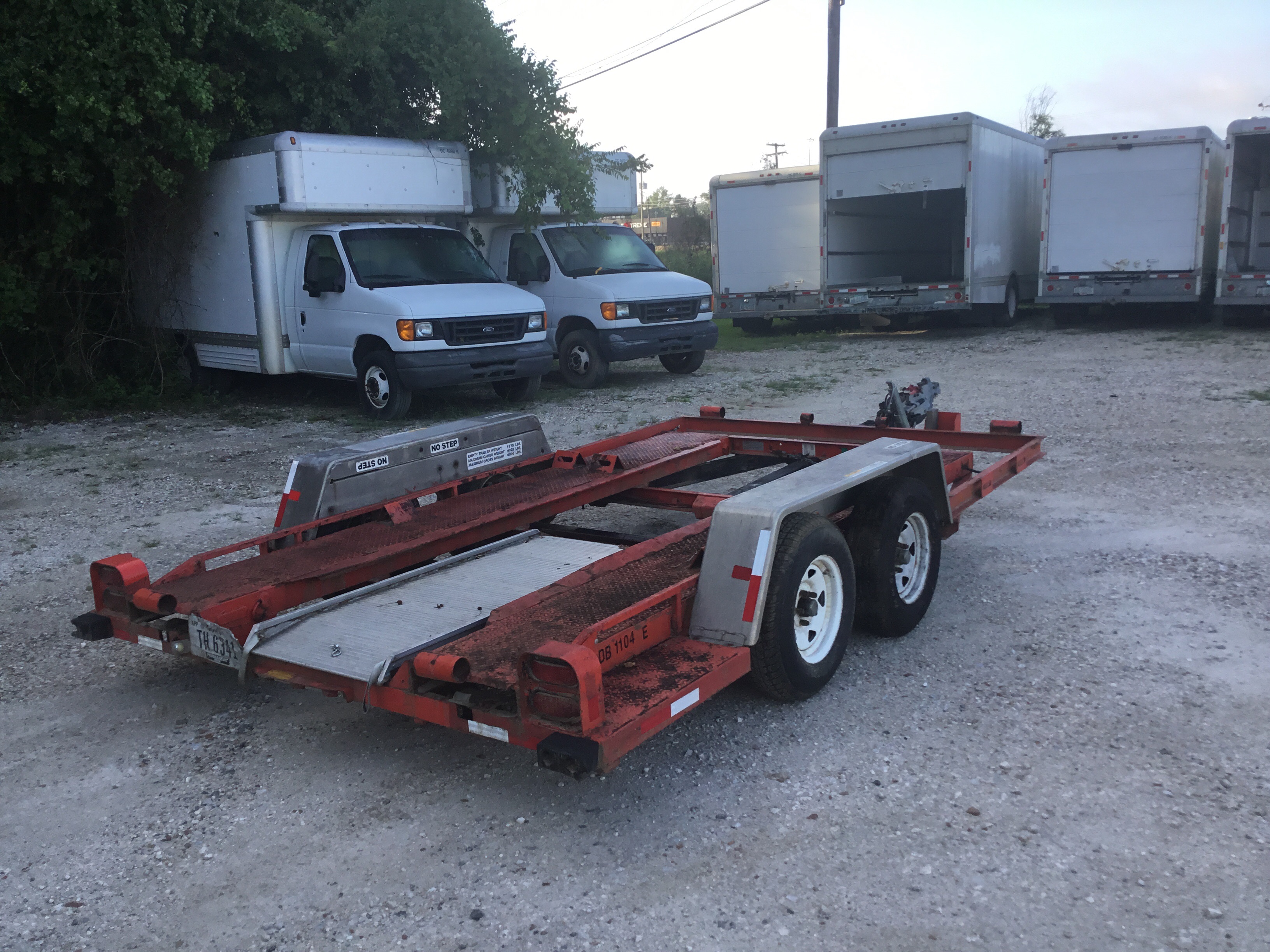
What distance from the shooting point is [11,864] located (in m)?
3.41

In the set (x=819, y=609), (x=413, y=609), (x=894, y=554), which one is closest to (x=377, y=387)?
(x=413, y=609)

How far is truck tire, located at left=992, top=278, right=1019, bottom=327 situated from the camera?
19484 mm

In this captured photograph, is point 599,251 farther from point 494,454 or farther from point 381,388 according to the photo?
point 494,454

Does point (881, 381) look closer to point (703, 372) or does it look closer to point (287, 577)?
point (703, 372)

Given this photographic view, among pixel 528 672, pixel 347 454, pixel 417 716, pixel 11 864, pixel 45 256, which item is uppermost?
pixel 45 256

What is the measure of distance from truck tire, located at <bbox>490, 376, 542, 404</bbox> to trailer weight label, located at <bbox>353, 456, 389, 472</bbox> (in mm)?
7227

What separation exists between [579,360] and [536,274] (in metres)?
1.26

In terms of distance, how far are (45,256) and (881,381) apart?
9925 millimetres

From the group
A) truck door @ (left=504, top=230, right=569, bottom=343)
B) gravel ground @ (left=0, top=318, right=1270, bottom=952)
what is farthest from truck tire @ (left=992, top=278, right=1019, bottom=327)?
gravel ground @ (left=0, top=318, right=1270, bottom=952)

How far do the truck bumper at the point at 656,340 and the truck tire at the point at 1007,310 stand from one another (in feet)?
24.2

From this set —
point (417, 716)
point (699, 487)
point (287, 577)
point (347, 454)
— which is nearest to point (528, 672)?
point (417, 716)

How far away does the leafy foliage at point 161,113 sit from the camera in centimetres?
1142

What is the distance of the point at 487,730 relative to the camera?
343 cm

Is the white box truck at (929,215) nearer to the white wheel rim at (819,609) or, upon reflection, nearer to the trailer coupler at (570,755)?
the white wheel rim at (819,609)
